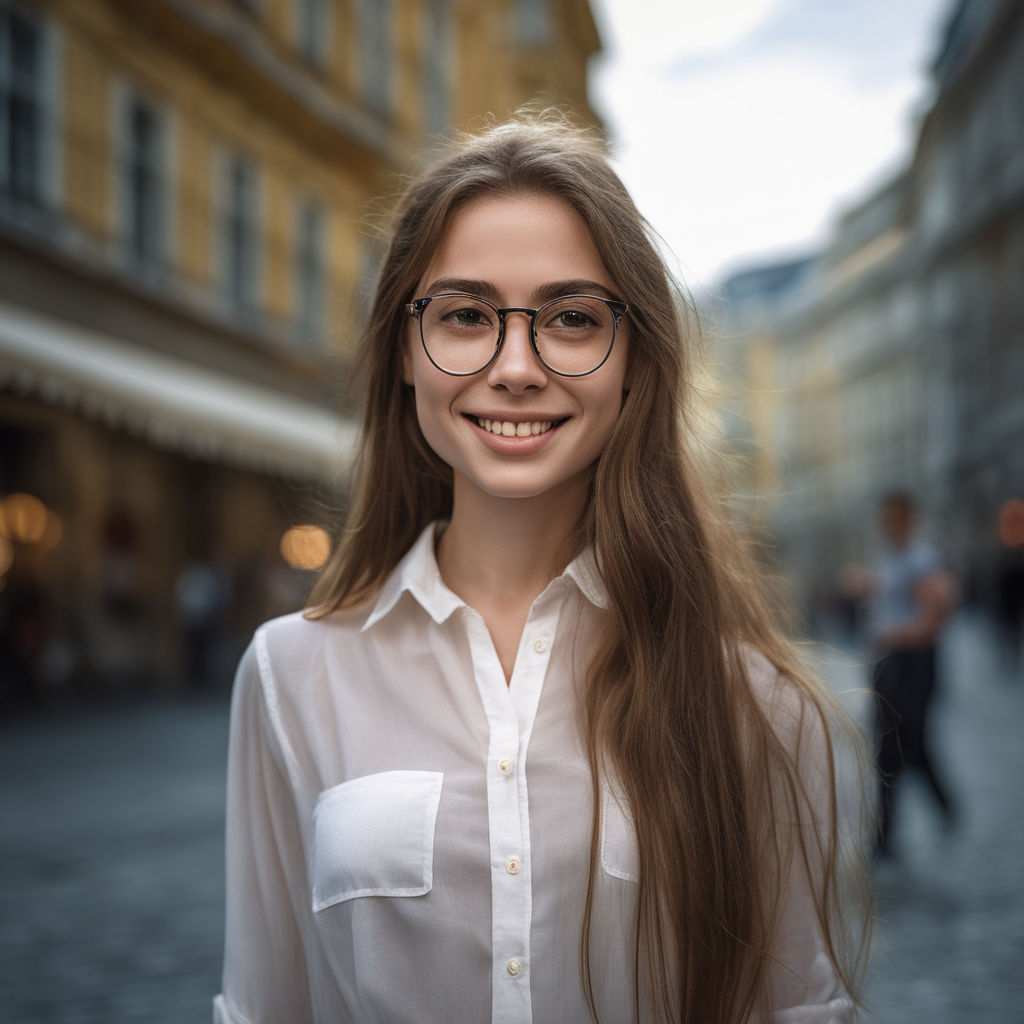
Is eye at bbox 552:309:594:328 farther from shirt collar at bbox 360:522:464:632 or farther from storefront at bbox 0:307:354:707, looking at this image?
storefront at bbox 0:307:354:707

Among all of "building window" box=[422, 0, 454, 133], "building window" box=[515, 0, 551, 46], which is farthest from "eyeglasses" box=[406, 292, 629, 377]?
"building window" box=[515, 0, 551, 46]

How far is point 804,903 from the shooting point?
68.8 inches

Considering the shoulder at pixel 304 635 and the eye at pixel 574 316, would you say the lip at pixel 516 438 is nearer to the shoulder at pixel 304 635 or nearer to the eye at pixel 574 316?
the eye at pixel 574 316

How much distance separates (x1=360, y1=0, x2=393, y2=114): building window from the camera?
19.5 m

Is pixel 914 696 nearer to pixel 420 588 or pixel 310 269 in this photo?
pixel 420 588

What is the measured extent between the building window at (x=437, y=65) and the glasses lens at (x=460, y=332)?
20527 mm

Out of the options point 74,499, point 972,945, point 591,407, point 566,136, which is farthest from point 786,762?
point 74,499

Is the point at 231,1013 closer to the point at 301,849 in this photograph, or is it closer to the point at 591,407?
the point at 301,849

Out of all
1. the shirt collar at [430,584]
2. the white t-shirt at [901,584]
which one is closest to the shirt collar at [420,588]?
the shirt collar at [430,584]

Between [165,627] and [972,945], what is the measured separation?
42.7ft

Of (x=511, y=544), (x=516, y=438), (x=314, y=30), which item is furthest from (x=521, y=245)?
(x=314, y=30)

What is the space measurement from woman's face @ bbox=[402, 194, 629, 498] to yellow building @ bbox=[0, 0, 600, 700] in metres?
9.09

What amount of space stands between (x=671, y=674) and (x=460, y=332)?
588mm

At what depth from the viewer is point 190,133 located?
15.6m
